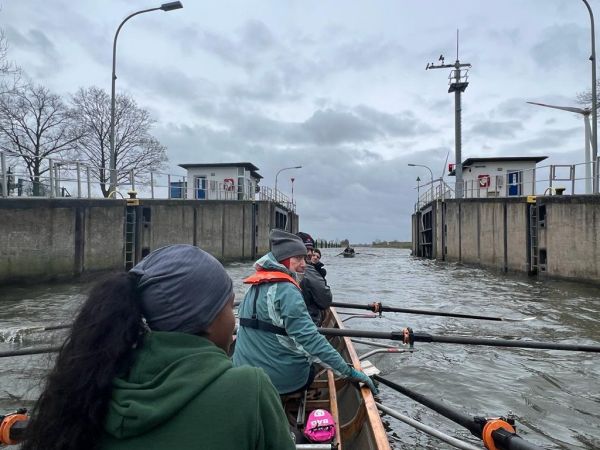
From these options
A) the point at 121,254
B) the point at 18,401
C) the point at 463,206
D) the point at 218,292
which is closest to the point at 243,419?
the point at 218,292

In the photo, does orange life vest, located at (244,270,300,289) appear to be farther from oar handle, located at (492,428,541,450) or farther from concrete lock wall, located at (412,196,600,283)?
concrete lock wall, located at (412,196,600,283)

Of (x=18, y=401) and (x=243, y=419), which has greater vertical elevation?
(x=243, y=419)

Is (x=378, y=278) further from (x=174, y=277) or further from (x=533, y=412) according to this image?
(x=174, y=277)

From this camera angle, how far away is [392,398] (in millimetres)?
6375

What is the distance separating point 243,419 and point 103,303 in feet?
1.70

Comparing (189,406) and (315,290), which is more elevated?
(189,406)

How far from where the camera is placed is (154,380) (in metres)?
1.19

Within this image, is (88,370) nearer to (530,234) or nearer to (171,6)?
(171,6)

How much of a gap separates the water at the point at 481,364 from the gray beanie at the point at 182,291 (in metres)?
0.30

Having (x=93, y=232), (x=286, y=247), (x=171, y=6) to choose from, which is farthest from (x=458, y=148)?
(x=286, y=247)

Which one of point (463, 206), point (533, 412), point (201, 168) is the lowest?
point (533, 412)

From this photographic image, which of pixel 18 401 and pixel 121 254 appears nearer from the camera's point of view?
pixel 18 401

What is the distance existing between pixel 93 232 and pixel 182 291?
19434 millimetres

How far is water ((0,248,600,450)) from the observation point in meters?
5.46
